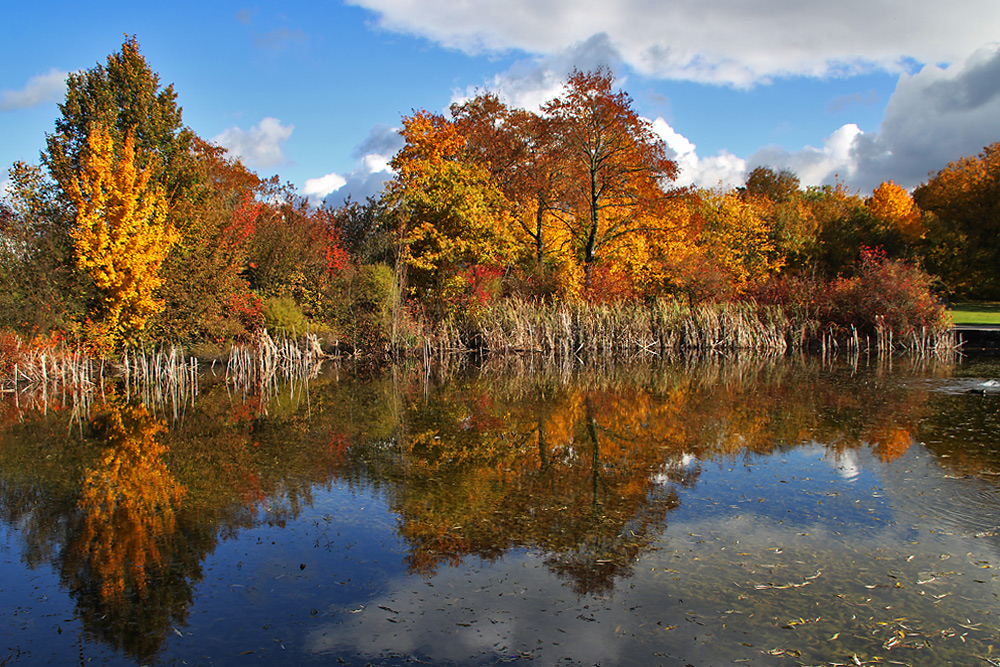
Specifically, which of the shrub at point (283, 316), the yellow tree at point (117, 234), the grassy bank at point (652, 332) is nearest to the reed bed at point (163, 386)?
the yellow tree at point (117, 234)

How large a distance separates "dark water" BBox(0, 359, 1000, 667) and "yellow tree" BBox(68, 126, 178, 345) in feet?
26.5

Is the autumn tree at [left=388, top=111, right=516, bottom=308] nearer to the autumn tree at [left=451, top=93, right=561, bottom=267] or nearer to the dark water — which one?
the autumn tree at [left=451, top=93, right=561, bottom=267]

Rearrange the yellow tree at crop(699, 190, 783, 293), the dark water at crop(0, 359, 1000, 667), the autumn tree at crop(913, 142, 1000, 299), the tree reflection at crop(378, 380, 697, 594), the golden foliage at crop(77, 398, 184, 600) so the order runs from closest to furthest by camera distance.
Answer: the dark water at crop(0, 359, 1000, 667), the golden foliage at crop(77, 398, 184, 600), the tree reflection at crop(378, 380, 697, 594), the yellow tree at crop(699, 190, 783, 293), the autumn tree at crop(913, 142, 1000, 299)

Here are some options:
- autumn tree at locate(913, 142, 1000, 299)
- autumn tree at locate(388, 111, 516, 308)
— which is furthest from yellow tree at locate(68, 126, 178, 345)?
autumn tree at locate(913, 142, 1000, 299)

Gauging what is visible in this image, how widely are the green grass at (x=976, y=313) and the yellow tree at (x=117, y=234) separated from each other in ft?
93.3

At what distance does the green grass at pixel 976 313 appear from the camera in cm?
2680

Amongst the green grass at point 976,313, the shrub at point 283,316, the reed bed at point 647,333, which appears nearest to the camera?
the reed bed at point 647,333

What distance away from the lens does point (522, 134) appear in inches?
1063

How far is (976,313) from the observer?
30266 millimetres

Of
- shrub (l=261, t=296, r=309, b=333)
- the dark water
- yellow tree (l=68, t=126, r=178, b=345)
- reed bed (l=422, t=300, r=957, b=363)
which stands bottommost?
the dark water

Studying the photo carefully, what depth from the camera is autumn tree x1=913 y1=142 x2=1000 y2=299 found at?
35719 millimetres

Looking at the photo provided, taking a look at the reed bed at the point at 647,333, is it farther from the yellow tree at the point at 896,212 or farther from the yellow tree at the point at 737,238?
the yellow tree at the point at 896,212

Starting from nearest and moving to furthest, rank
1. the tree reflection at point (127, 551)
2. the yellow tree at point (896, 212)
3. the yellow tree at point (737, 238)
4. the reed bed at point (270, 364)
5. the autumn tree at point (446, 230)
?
the tree reflection at point (127, 551)
the reed bed at point (270, 364)
the autumn tree at point (446, 230)
the yellow tree at point (737, 238)
the yellow tree at point (896, 212)

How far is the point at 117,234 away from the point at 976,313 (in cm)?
3379
